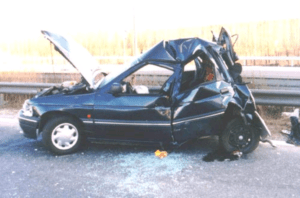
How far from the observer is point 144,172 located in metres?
4.32

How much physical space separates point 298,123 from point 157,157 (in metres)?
2.55

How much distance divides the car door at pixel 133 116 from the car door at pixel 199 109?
161 mm

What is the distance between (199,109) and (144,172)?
123cm

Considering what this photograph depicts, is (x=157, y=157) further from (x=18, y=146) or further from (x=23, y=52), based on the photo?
(x=23, y=52)

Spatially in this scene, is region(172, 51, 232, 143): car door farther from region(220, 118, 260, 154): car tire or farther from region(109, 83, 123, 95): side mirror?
region(109, 83, 123, 95): side mirror

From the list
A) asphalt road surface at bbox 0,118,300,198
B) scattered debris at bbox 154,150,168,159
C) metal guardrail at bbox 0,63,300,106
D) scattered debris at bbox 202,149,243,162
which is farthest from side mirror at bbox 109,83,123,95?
metal guardrail at bbox 0,63,300,106

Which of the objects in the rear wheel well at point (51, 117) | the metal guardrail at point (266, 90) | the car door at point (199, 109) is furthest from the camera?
the metal guardrail at point (266, 90)

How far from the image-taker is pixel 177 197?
11.8 feet

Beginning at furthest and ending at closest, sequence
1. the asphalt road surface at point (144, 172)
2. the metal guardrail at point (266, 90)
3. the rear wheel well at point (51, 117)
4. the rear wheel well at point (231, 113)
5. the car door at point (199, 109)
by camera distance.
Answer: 1. the metal guardrail at point (266, 90)
2. the rear wheel well at point (51, 117)
3. the rear wheel well at point (231, 113)
4. the car door at point (199, 109)
5. the asphalt road surface at point (144, 172)

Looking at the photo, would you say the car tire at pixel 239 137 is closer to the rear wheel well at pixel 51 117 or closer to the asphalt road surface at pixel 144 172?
the asphalt road surface at pixel 144 172

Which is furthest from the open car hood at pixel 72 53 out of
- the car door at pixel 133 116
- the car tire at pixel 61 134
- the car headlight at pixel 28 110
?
the car headlight at pixel 28 110

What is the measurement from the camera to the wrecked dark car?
4.75m

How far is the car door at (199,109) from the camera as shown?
15.5ft

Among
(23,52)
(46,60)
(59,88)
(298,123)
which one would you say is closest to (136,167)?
(59,88)
